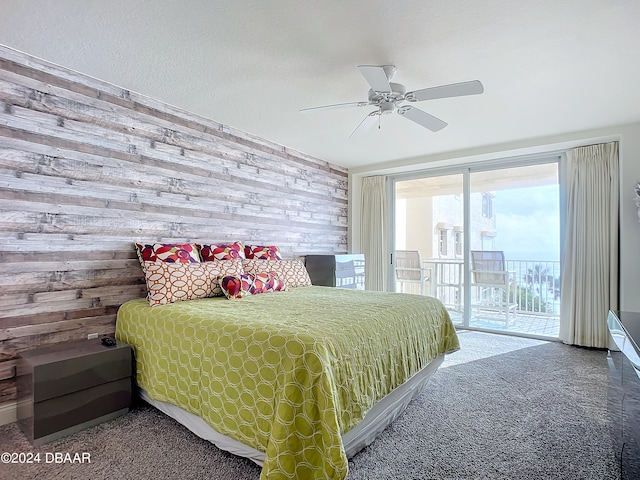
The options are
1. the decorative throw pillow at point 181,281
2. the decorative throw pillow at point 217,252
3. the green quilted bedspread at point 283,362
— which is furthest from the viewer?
the decorative throw pillow at point 217,252

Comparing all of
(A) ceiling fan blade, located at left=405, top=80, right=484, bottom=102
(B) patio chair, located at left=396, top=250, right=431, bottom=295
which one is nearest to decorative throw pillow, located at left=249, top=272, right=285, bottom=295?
(A) ceiling fan blade, located at left=405, top=80, right=484, bottom=102

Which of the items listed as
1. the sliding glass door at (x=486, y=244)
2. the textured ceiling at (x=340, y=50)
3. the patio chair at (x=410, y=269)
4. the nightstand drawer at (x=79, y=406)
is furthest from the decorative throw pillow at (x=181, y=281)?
the sliding glass door at (x=486, y=244)

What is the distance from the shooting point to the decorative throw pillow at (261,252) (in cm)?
368

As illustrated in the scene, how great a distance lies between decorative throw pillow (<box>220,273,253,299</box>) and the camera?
8.97 ft

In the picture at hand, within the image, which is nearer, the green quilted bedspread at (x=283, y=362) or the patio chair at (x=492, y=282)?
the green quilted bedspread at (x=283, y=362)

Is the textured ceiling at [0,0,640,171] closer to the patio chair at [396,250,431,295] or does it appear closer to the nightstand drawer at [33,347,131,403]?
the nightstand drawer at [33,347,131,403]

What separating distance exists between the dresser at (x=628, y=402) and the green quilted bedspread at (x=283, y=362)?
1.08m

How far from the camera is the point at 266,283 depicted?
3109mm

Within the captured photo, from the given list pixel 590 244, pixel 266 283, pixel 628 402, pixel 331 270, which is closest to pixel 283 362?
pixel 266 283

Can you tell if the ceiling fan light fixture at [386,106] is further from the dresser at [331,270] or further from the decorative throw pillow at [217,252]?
the dresser at [331,270]

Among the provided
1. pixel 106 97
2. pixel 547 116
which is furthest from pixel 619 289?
pixel 106 97

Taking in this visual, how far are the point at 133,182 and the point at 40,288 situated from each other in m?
1.02

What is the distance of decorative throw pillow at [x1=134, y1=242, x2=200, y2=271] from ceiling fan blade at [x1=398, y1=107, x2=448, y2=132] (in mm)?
2097

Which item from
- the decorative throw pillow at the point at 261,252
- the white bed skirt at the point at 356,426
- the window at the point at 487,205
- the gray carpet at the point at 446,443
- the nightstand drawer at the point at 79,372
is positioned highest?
A: the window at the point at 487,205
